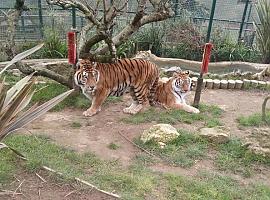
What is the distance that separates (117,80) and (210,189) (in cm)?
236

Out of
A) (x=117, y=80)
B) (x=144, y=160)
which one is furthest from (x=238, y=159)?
(x=117, y=80)

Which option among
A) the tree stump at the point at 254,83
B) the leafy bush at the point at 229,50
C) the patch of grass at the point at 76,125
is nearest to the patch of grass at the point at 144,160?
the patch of grass at the point at 76,125

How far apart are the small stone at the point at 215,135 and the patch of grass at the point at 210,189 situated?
2.58 feet

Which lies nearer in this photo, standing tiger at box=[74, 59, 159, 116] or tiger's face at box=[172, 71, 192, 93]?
standing tiger at box=[74, 59, 159, 116]

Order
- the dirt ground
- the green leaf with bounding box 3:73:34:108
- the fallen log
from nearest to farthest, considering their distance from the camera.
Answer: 1. the green leaf with bounding box 3:73:34:108
2. the dirt ground
3. the fallen log

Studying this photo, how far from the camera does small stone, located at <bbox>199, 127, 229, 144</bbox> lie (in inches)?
187

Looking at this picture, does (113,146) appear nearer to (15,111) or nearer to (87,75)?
(87,75)

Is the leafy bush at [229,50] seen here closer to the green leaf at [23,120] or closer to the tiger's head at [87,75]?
the tiger's head at [87,75]

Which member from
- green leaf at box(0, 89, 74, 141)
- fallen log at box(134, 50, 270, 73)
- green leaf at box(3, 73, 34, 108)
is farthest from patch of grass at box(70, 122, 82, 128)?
fallen log at box(134, 50, 270, 73)

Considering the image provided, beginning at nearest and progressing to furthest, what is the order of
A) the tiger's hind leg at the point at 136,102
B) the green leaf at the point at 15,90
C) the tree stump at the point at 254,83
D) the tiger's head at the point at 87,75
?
the green leaf at the point at 15,90, the tiger's head at the point at 87,75, the tiger's hind leg at the point at 136,102, the tree stump at the point at 254,83

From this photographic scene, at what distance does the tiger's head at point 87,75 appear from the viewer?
530cm

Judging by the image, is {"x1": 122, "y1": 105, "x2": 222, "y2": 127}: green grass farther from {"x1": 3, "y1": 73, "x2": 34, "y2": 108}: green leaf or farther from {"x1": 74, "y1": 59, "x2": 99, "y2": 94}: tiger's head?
{"x1": 3, "y1": 73, "x2": 34, "y2": 108}: green leaf

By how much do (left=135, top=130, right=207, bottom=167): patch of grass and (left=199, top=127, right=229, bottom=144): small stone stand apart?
0.24ft

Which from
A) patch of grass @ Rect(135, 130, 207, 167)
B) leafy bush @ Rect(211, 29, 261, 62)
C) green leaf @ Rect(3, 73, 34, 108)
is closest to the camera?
green leaf @ Rect(3, 73, 34, 108)
